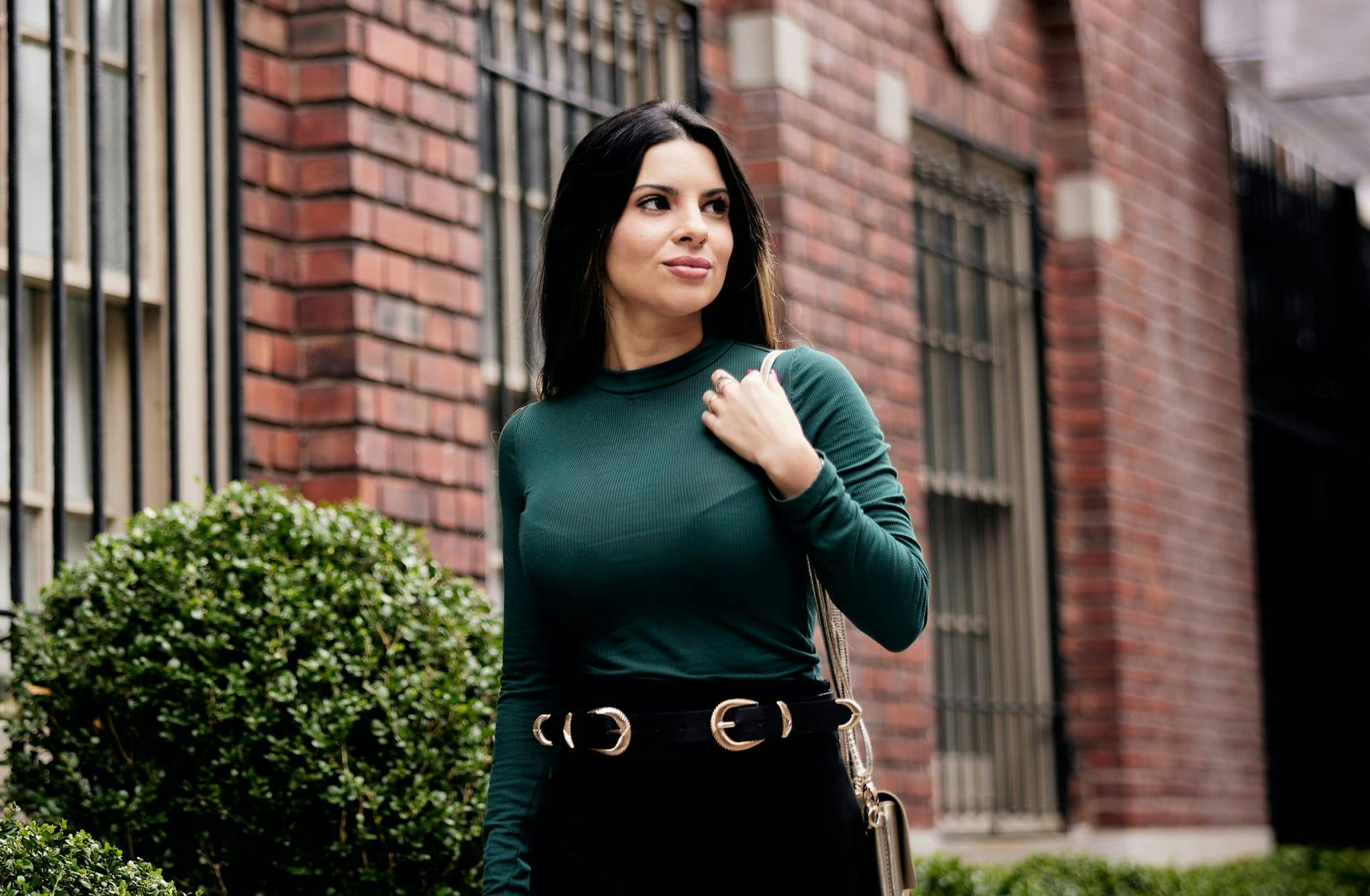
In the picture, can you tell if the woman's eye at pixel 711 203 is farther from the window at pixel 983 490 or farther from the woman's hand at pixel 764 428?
the window at pixel 983 490

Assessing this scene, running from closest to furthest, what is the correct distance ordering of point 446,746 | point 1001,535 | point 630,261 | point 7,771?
point 630,261, point 446,746, point 7,771, point 1001,535

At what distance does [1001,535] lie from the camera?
906 centimetres

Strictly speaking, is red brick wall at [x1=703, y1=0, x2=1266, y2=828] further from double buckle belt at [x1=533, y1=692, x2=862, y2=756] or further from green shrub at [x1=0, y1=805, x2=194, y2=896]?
double buckle belt at [x1=533, y1=692, x2=862, y2=756]

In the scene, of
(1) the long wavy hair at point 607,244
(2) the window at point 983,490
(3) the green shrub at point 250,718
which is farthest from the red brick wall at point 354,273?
(2) the window at point 983,490

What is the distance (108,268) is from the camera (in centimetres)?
520

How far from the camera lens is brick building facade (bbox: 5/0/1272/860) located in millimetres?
5480

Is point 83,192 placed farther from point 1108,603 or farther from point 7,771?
point 1108,603

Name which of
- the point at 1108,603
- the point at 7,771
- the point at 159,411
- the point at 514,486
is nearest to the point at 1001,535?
the point at 1108,603

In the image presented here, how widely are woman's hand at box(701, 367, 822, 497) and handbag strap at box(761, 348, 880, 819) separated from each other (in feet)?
0.16

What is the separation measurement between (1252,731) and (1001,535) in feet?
7.28

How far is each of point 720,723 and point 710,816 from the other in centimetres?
12

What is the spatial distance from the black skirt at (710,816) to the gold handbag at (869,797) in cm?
4

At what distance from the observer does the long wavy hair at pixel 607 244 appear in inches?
115

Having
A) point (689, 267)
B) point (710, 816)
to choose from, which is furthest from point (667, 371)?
point (710, 816)
